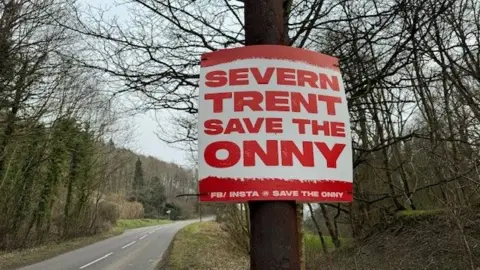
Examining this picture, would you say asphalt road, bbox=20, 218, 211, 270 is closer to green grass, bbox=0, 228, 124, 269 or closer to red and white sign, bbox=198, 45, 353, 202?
green grass, bbox=0, 228, 124, 269

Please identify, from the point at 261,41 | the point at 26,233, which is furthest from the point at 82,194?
the point at 261,41

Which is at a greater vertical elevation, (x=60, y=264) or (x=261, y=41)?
(x=261, y=41)

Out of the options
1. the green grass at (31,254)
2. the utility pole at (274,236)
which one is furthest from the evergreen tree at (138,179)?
the utility pole at (274,236)

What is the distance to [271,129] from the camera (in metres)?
1.91

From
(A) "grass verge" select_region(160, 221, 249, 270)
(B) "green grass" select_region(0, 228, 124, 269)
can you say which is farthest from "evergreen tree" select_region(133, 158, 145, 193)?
(A) "grass verge" select_region(160, 221, 249, 270)

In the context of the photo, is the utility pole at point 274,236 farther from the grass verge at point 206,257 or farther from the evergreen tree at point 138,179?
the evergreen tree at point 138,179

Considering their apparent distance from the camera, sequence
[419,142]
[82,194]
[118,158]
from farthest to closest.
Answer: [118,158] < [82,194] < [419,142]

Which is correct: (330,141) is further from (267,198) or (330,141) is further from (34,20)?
(34,20)

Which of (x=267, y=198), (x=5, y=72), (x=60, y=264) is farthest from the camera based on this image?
(x=60, y=264)

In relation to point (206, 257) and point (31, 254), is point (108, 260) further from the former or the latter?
point (31, 254)

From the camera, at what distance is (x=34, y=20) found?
30.1ft

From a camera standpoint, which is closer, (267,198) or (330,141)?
(267,198)

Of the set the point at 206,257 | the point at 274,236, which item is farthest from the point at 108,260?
the point at 274,236

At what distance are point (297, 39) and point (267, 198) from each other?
305 centimetres
